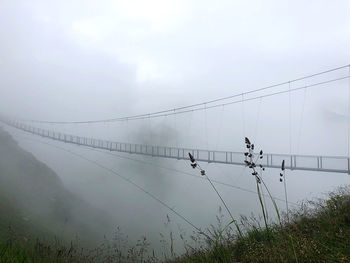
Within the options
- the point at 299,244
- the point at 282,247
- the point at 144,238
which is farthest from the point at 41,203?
the point at 299,244

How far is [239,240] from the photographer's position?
86.7 inches

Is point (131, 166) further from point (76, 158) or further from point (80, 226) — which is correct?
point (80, 226)

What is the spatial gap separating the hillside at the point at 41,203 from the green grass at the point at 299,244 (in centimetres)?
2871

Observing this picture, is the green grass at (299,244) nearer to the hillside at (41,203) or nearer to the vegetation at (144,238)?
the vegetation at (144,238)

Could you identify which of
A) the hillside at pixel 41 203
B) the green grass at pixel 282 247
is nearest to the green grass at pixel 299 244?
the green grass at pixel 282 247

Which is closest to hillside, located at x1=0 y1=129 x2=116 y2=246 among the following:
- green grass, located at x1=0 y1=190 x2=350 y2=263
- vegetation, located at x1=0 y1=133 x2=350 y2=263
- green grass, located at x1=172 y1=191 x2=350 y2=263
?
vegetation, located at x1=0 y1=133 x2=350 y2=263

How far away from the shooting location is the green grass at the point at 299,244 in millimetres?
1479

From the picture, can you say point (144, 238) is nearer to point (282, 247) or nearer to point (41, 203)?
point (282, 247)

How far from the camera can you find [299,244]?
1.61 meters

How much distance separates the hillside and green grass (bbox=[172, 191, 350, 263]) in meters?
28.7

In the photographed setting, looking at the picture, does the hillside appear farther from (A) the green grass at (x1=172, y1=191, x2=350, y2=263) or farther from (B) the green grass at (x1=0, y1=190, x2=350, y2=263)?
(A) the green grass at (x1=172, y1=191, x2=350, y2=263)

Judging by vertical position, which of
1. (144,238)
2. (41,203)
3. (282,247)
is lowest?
(41,203)

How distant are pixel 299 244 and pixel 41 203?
151ft

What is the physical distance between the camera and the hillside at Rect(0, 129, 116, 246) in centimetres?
2989
